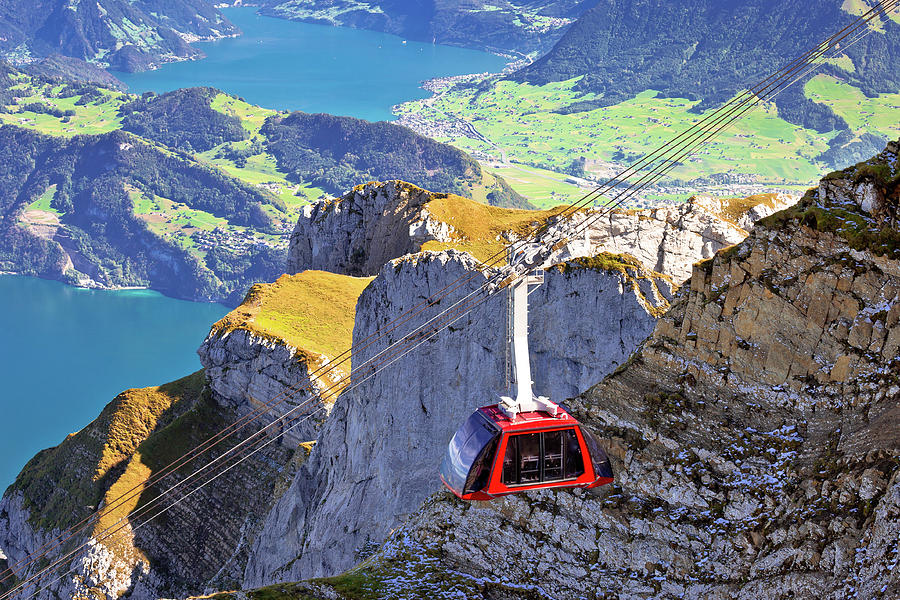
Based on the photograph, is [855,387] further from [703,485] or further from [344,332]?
[344,332]

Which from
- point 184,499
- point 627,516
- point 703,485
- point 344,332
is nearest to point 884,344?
point 703,485

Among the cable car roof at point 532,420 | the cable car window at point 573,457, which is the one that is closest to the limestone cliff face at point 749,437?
the cable car window at point 573,457

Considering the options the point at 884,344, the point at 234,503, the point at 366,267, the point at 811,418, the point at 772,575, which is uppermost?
the point at 366,267

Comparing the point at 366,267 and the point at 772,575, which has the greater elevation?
the point at 366,267

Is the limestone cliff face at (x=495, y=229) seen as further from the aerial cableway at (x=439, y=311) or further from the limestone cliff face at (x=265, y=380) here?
the limestone cliff face at (x=265, y=380)

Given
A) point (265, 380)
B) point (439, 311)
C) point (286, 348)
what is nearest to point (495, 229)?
point (439, 311)

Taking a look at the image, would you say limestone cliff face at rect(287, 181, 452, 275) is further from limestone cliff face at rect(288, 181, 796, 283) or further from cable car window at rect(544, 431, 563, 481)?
cable car window at rect(544, 431, 563, 481)
